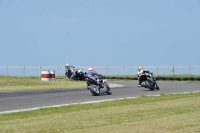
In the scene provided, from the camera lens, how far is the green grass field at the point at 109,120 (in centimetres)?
1389

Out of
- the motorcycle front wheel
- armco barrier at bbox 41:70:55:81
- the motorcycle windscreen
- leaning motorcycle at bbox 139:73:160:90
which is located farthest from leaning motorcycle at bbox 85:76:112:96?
armco barrier at bbox 41:70:55:81

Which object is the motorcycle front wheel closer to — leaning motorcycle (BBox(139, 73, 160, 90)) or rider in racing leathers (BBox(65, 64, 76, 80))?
leaning motorcycle (BBox(139, 73, 160, 90))

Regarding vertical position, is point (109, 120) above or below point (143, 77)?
below

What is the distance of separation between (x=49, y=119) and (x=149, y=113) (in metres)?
3.15

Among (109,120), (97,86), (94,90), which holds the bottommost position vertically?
(109,120)

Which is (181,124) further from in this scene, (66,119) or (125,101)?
(125,101)

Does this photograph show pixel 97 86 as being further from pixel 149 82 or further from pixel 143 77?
pixel 143 77

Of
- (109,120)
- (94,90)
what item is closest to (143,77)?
(94,90)

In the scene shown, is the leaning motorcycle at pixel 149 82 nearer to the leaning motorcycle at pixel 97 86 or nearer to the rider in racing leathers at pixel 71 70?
the leaning motorcycle at pixel 97 86

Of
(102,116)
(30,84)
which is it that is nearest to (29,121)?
(102,116)

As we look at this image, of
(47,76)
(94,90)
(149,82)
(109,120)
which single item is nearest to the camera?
(109,120)

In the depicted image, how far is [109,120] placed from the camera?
15.9 m

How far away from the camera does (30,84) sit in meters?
40.2

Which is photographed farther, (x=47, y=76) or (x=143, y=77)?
(x=47, y=76)
